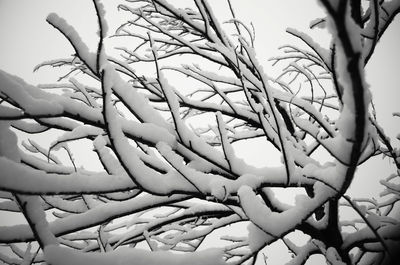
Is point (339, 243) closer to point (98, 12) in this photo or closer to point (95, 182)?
point (95, 182)

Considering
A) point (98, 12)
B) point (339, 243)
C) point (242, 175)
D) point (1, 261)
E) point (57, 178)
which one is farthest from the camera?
point (1, 261)

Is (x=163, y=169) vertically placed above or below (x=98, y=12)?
below

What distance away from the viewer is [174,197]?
105 centimetres

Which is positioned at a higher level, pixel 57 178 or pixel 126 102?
pixel 126 102

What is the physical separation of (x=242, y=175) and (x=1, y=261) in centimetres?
183

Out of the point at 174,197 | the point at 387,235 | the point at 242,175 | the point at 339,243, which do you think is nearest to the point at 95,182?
the point at 174,197

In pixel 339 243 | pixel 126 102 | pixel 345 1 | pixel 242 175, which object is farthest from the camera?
pixel 339 243

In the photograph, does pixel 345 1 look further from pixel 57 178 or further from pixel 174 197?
pixel 174 197

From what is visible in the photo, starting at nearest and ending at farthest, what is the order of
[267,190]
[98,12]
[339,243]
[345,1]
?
[345,1], [98,12], [267,190], [339,243]

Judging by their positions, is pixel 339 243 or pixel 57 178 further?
pixel 339 243

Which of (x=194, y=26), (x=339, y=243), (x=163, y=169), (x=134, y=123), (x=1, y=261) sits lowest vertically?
(x=339, y=243)

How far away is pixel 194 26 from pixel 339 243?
1.56 meters

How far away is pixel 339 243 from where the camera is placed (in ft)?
4.99

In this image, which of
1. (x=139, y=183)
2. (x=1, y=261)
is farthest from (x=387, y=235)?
(x=1, y=261)
